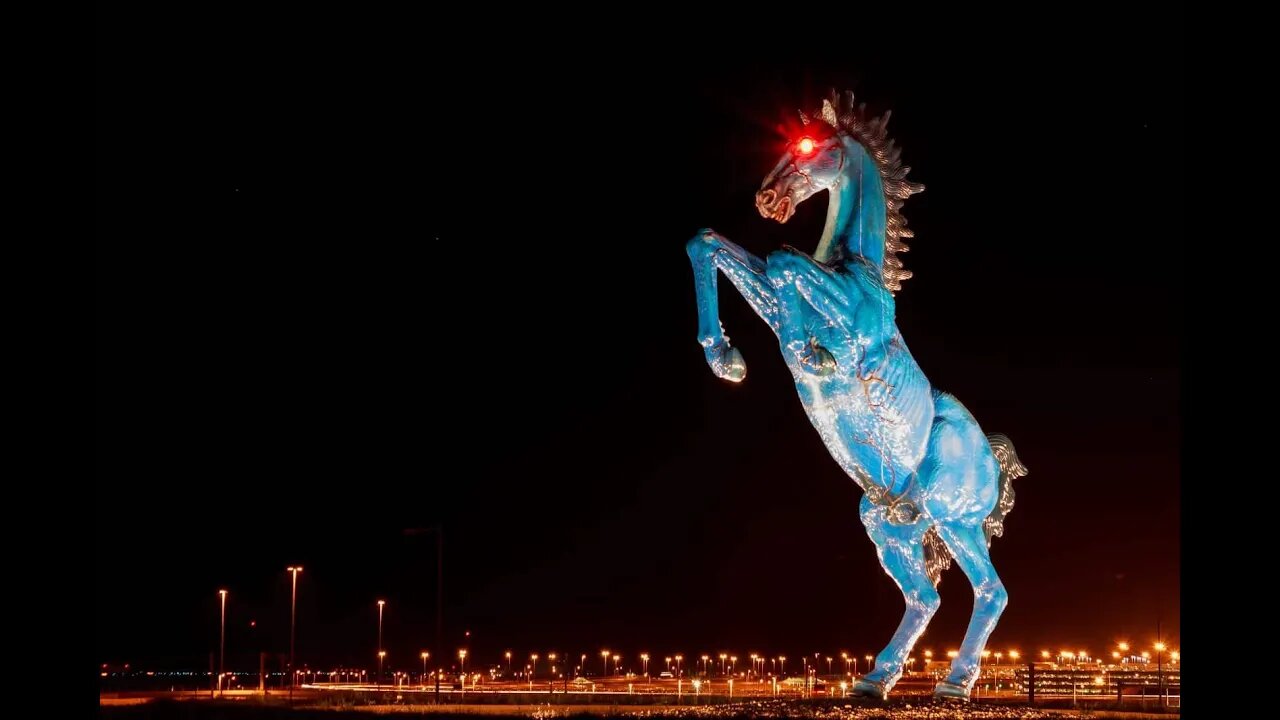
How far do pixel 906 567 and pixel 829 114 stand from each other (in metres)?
4.60

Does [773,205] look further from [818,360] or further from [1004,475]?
[1004,475]

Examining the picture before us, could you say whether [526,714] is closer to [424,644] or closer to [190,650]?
[190,650]

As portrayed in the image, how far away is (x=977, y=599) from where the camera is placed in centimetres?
1508

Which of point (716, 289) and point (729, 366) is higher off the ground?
point (716, 289)

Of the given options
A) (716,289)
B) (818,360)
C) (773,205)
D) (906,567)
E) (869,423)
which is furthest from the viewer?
(906,567)

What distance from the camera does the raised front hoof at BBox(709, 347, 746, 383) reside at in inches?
574

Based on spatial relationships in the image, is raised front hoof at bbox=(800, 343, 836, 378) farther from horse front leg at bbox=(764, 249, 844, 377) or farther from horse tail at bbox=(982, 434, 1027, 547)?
horse tail at bbox=(982, 434, 1027, 547)

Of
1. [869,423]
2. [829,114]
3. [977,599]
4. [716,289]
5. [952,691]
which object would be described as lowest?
[952,691]

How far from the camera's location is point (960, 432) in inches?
591

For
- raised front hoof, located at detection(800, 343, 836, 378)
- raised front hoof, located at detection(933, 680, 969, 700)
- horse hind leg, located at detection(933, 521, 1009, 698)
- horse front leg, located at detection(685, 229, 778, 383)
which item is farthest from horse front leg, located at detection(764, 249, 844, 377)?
raised front hoof, located at detection(933, 680, 969, 700)

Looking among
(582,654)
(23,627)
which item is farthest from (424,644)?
(23,627)

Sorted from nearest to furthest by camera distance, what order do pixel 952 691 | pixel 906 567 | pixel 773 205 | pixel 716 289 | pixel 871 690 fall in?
pixel 716 289 → pixel 871 690 → pixel 952 691 → pixel 773 205 → pixel 906 567

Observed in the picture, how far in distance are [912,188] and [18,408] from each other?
879cm

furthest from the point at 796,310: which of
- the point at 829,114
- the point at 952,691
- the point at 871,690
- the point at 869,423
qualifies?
the point at 952,691
